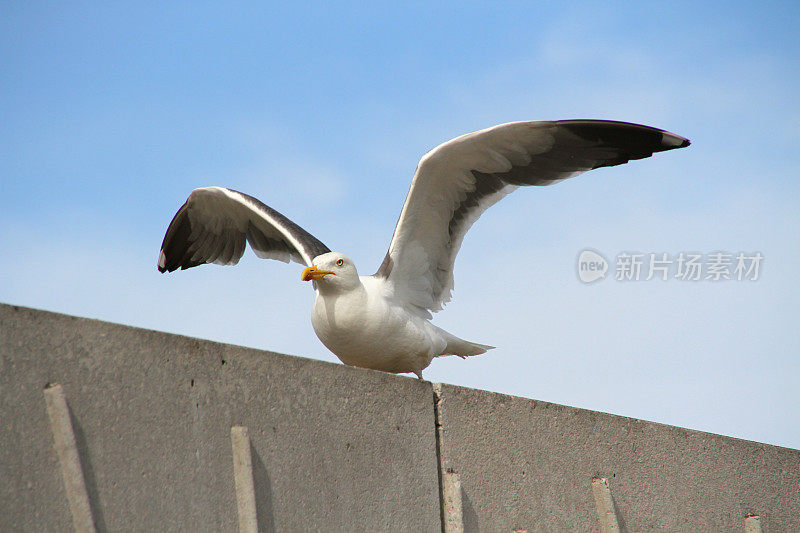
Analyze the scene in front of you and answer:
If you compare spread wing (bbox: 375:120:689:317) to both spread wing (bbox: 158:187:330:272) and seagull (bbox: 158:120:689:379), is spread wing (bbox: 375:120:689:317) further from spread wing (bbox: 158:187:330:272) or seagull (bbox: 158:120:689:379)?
spread wing (bbox: 158:187:330:272)

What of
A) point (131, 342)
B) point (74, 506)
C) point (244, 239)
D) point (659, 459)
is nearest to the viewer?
point (74, 506)

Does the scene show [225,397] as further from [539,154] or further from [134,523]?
[539,154]

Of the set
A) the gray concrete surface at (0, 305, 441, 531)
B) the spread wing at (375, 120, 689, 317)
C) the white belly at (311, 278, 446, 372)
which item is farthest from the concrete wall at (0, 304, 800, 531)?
the spread wing at (375, 120, 689, 317)

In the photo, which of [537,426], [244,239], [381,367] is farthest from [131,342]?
[244,239]

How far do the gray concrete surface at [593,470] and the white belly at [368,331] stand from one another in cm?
143

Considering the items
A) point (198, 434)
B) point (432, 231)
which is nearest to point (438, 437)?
point (198, 434)

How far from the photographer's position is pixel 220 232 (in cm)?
879

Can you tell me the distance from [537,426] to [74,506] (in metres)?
2.70

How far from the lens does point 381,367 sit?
22.5 feet

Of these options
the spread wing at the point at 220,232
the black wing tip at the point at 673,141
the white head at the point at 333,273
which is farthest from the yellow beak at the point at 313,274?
the black wing tip at the point at 673,141

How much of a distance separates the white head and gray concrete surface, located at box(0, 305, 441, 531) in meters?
1.67

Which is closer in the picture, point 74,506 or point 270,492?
point 74,506

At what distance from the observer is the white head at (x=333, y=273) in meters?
6.55

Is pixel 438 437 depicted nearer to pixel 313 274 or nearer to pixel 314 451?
pixel 314 451
